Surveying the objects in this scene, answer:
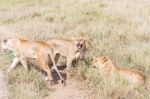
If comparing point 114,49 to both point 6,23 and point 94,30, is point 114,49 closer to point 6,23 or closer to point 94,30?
point 94,30

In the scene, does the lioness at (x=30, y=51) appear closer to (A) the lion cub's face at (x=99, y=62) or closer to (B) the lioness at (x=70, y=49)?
(B) the lioness at (x=70, y=49)

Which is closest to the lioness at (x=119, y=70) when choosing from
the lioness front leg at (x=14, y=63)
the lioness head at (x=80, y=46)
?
the lioness head at (x=80, y=46)

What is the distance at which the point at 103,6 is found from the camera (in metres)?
17.5

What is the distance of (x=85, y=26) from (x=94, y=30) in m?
0.85

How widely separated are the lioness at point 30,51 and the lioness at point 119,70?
0.86 metres

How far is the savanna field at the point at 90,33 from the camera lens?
7.64m

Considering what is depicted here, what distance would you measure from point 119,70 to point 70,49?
51.6 inches

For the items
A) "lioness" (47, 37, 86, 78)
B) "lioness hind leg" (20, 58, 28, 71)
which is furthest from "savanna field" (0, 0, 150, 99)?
"lioness" (47, 37, 86, 78)

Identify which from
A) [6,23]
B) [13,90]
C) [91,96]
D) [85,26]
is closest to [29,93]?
[13,90]

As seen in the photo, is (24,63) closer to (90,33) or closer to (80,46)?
(80,46)

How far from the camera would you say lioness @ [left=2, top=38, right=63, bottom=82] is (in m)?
8.20

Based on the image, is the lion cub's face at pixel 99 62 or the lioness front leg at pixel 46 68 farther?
the lion cub's face at pixel 99 62

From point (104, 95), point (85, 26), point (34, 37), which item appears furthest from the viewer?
point (85, 26)

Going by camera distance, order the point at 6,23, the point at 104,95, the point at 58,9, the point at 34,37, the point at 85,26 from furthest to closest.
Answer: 1. the point at 58,9
2. the point at 6,23
3. the point at 85,26
4. the point at 34,37
5. the point at 104,95
